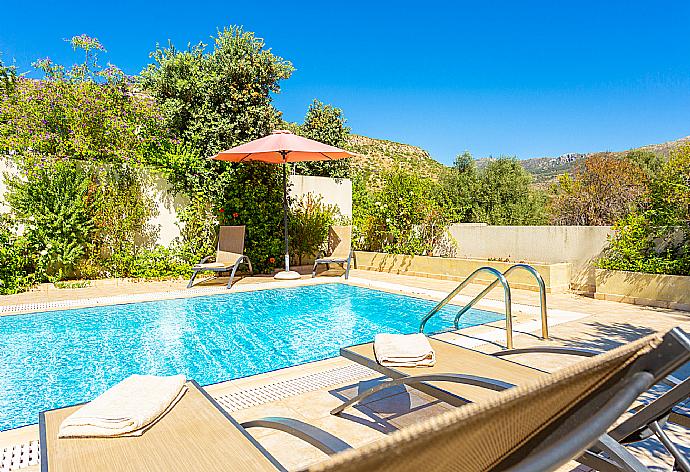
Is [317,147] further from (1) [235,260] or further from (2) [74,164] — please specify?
(2) [74,164]

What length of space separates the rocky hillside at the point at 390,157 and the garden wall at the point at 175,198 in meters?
19.9

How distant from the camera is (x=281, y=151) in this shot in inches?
392

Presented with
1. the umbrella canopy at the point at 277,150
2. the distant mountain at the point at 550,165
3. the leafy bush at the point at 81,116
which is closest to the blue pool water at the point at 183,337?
the umbrella canopy at the point at 277,150

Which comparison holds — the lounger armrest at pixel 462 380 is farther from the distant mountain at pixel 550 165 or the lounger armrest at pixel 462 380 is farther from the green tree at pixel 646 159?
the distant mountain at pixel 550 165

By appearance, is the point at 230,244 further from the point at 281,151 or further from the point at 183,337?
the point at 183,337

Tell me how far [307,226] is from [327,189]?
1.21 m

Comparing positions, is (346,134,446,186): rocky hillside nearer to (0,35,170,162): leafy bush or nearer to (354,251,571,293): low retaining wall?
(354,251,571,293): low retaining wall

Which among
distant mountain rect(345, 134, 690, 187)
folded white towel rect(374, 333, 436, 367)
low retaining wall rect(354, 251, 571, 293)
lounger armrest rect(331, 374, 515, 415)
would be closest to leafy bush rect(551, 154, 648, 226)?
low retaining wall rect(354, 251, 571, 293)

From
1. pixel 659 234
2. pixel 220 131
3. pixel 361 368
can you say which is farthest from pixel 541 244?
pixel 220 131

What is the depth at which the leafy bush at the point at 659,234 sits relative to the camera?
727 cm

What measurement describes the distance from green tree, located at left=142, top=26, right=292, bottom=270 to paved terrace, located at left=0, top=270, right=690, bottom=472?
1.96 m

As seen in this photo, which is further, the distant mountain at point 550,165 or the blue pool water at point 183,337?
the distant mountain at point 550,165

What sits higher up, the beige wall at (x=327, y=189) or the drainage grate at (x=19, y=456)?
the beige wall at (x=327, y=189)

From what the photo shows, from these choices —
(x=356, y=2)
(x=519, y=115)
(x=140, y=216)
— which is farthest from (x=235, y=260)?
(x=519, y=115)
